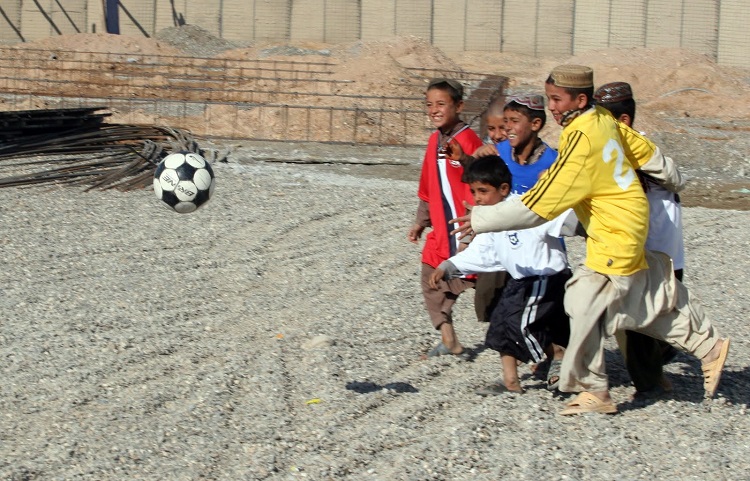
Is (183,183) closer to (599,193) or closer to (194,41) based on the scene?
(599,193)

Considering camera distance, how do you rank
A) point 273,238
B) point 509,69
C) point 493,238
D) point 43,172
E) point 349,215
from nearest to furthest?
point 493,238
point 273,238
point 349,215
point 43,172
point 509,69

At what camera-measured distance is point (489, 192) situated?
5.24m

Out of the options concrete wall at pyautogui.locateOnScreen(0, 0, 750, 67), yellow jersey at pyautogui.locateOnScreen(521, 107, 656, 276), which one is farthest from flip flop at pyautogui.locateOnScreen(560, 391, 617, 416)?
concrete wall at pyautogui.locateOnScreen(0, 0, 750, 67)

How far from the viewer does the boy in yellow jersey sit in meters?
4.74

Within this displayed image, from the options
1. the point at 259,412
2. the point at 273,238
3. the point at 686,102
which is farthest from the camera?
the point at 686,102

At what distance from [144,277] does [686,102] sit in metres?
19.7

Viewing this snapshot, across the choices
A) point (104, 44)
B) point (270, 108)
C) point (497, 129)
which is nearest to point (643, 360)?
point (497, 129)

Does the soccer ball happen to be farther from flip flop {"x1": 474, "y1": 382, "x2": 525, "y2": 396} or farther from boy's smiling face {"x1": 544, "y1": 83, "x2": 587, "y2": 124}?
boy's smiling face {"x1": 544, "y1": 83, "x2": 587, "y2": 124}

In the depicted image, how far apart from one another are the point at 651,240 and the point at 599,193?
61 cm

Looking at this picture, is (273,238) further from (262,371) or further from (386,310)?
(262,371)

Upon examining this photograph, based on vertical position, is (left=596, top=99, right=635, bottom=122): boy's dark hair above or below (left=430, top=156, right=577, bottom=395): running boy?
above

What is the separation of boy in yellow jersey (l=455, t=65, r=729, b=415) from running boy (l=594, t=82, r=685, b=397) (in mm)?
102

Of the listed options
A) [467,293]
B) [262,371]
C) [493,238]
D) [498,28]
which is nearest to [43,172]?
[467,293]

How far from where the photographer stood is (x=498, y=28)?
3438cm
